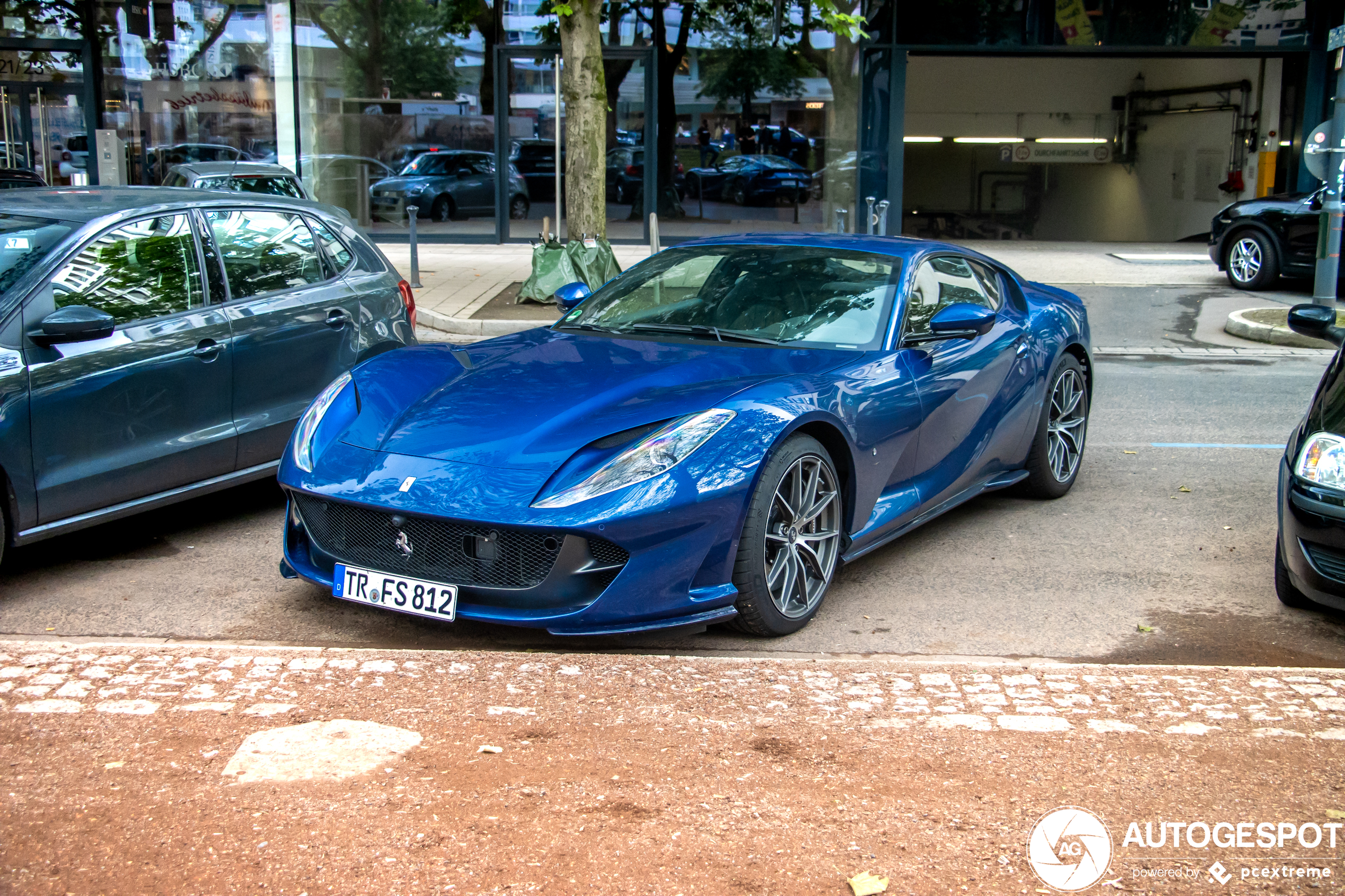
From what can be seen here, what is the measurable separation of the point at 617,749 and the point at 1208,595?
2.96 metres

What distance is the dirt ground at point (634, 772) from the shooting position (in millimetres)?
2824

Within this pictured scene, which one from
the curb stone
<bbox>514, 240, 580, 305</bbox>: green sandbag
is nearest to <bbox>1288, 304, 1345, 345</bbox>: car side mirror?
the curb stone

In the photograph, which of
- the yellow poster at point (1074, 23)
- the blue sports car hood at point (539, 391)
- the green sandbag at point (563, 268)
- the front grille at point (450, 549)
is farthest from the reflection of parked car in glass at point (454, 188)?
the front grille at point (450, 549)

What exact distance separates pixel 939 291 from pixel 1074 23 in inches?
678

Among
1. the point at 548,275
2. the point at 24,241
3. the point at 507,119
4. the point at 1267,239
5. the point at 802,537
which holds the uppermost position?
the point at 507,119

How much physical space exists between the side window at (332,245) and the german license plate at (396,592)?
2.71 m

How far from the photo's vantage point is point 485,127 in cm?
2120

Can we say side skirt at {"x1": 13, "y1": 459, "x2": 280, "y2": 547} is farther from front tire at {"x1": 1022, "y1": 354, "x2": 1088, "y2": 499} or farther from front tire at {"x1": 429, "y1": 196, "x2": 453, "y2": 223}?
front tire at {"x1": 429, "y1": 196, "x2": 453, "y2": 223}

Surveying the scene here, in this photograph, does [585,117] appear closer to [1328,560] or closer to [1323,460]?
[1323,460]

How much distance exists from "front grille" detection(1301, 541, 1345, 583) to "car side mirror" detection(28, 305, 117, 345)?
464cm

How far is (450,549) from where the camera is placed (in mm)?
4215

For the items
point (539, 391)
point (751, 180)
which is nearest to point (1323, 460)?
point (539, 391)

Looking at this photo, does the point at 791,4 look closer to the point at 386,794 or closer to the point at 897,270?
the point at 897,270

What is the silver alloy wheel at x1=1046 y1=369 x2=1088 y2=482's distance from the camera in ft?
21.6
